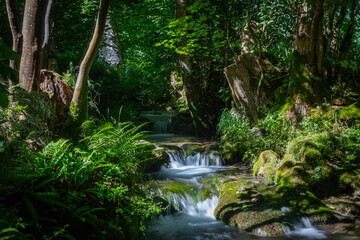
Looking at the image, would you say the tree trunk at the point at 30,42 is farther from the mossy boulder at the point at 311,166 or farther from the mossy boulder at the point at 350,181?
the mossy boulder at the point at 350,181

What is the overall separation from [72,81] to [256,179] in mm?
4389

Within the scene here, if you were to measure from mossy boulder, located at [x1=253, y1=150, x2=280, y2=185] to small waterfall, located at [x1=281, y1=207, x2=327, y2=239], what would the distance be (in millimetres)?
1294

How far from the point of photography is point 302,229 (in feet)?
13.3

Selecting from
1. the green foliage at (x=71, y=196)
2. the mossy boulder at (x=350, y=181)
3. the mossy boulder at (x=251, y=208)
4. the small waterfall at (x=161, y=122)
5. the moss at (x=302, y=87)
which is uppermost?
the moss at (x=302, y=87)

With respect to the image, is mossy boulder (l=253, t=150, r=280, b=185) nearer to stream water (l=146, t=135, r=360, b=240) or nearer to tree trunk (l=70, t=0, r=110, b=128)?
stream water (l=146, t=135, r=360, b=240)

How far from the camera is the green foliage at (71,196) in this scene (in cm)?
203

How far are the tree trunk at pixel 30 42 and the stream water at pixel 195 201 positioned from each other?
213 centimetres

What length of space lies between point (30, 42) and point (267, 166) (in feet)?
16.7

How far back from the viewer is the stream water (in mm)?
4043

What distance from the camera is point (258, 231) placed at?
12.9ft

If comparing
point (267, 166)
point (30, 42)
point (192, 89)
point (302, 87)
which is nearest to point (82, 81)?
point (30, 42)

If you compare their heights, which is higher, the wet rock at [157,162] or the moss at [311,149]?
the moss at [311,149]

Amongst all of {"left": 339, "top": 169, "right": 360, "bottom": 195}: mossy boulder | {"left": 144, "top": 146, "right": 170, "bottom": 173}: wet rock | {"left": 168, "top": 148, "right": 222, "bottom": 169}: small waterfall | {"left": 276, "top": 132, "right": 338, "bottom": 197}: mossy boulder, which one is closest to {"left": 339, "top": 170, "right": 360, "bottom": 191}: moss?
{"left": 339, "top": 169, "right": 360, "bottom": 195}: mossy boulder

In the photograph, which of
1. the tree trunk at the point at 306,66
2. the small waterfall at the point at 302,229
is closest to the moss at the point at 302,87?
the tree trunk at the point at 306,66
